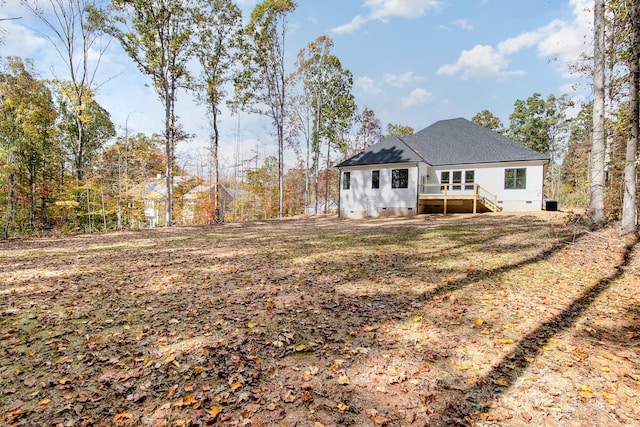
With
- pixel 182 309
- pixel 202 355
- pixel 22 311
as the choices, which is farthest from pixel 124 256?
pixel 202 355

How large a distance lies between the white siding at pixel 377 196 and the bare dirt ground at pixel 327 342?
1181 centimetres

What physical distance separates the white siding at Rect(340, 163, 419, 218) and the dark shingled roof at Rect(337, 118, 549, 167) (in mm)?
598

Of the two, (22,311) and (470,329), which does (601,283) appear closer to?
(470,329)

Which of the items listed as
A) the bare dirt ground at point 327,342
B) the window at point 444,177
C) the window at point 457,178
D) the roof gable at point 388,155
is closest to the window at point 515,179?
the window at point 457,178

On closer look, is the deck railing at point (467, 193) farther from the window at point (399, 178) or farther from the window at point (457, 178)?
the window at point (399, 178)

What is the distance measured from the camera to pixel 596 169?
8.98 m

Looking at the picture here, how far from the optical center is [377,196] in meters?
19.6

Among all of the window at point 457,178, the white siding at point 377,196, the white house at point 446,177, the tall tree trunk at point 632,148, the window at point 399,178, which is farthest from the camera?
the window at point 457,178

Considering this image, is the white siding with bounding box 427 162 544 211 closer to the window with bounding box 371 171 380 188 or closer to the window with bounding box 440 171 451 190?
the window with bounding box 440 171 451 190

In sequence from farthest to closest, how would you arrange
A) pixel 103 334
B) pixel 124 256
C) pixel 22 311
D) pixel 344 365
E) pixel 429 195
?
pixel 429 195 < pixel 124 256 < pixel 22 311 < pixel 103 334 < pixel 344 365

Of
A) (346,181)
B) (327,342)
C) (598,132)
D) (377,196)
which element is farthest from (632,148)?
(346,181)

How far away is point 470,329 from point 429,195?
51.3 feet

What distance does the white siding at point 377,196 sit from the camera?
731 inches

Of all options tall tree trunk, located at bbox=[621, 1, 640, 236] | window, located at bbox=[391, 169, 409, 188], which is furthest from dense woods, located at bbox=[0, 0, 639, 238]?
window, located at bbox=[391, 169, 409, 188]
